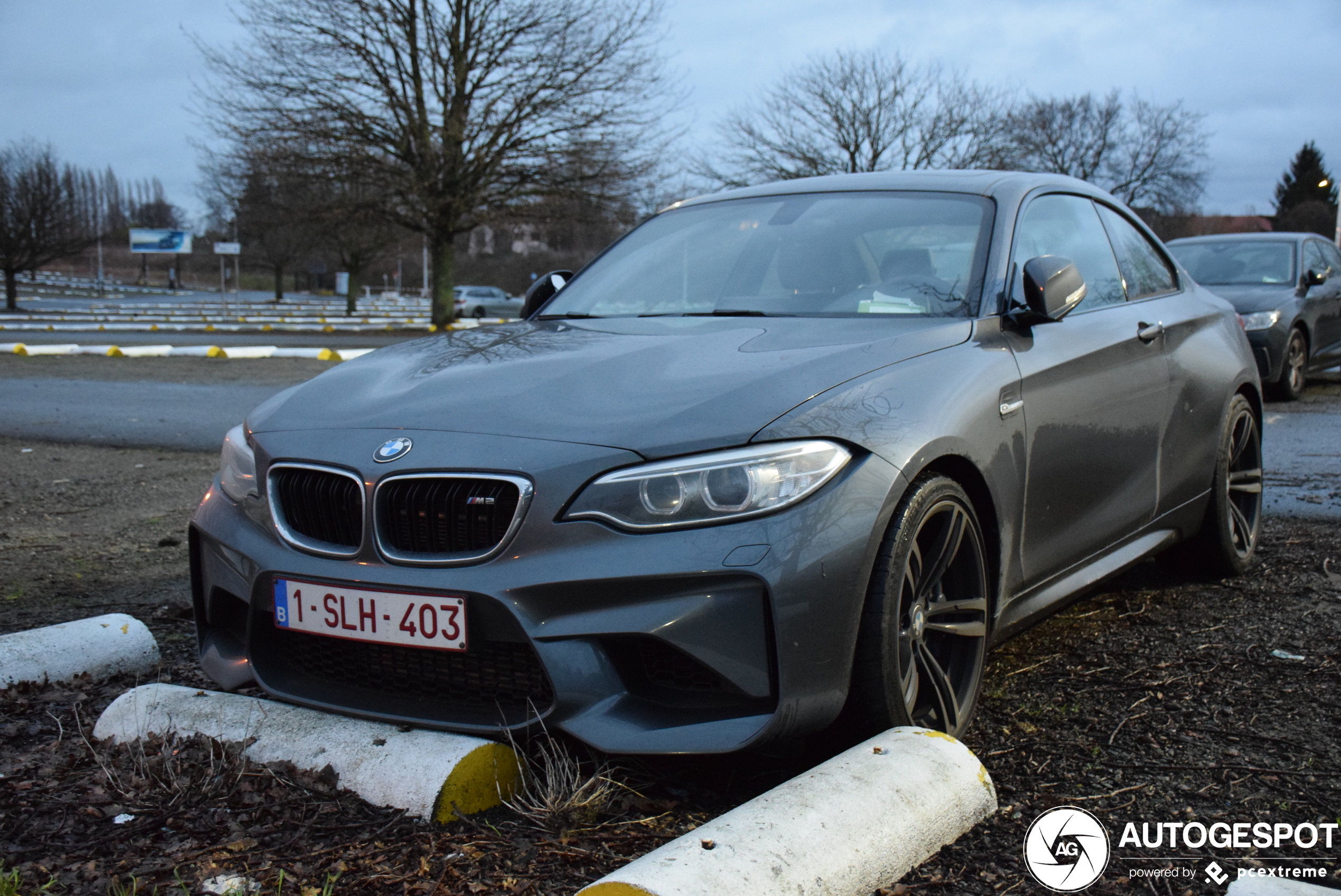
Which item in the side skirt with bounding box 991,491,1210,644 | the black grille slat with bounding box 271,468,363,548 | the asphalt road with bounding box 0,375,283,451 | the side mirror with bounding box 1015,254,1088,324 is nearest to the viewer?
the black grille slat with bounding box 271,468,363,548

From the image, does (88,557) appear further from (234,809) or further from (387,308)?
(387,308)

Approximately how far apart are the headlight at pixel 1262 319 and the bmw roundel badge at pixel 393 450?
10223 millimetres

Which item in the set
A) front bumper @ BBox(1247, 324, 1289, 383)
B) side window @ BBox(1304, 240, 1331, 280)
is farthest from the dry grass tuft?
side window @ BBox(1304, 240, 1331, 280)

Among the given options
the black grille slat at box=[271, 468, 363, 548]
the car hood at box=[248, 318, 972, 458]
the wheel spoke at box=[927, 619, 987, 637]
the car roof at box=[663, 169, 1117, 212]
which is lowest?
the wheel spoke at box=[927, 619, 987, 637]

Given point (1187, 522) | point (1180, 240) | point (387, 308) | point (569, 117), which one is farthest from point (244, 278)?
point (1187, 522)

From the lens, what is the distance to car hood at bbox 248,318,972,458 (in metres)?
2.47

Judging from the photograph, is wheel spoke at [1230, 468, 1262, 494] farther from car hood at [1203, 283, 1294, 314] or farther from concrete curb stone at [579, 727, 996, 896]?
car hood at [1203, 283, 1294, 314]

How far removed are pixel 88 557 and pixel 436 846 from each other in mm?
3358

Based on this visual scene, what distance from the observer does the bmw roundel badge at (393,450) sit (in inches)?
100

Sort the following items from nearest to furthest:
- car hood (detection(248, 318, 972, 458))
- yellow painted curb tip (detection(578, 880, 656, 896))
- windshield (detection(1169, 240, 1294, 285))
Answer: yellow painted curb tip (detection(578, 880, 656, 896)) < car hood (detection(248, 318, 972, 458)) < windshield (detection(1169, 240, 1294, 285))

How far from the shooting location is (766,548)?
2268 mm

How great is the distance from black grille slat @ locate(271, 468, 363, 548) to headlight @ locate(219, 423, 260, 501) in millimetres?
105

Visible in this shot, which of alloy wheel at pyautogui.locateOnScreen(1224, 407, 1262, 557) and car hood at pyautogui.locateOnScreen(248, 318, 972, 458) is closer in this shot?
car hood at pyautogui.locateOnScreen(248, 318, 972, 458)

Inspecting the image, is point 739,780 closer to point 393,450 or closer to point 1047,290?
point 393,450
